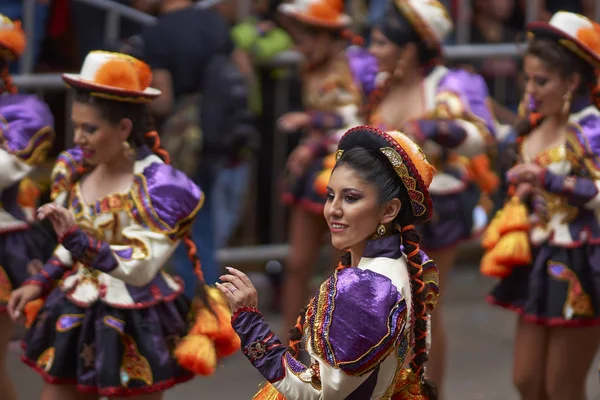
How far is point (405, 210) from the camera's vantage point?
3768 mm

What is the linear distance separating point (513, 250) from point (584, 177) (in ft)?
1.38

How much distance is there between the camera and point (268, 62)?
313 inches

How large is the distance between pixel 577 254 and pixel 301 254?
1.99 metres

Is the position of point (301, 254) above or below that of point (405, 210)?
below

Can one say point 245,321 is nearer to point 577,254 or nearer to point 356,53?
point 577,254

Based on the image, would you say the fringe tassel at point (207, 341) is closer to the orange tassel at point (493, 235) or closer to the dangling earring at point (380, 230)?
the dangling earring at point (380, 230)

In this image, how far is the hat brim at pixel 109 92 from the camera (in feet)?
14.8

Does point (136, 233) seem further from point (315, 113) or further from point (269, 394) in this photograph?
point (315, 113)

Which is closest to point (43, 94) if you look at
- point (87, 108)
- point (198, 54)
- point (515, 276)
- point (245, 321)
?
point (198, 54)

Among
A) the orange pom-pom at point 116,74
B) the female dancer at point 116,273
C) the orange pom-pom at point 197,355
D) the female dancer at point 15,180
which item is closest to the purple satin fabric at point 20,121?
the female dancer at point 15,180

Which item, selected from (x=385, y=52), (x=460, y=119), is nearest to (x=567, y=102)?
(x=460, y=119)

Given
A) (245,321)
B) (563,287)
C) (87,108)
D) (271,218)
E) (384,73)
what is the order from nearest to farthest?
(245,321), (87,108), (563,287), (384,73), (271,218)

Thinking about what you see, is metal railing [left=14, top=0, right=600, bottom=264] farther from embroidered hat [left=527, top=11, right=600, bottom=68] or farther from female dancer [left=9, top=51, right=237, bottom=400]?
female dancer [left=9, top=51, right=237, bottom=400]

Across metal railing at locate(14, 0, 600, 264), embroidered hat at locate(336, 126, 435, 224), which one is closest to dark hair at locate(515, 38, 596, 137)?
metal railing at locate(14, 0, 600, 264)
